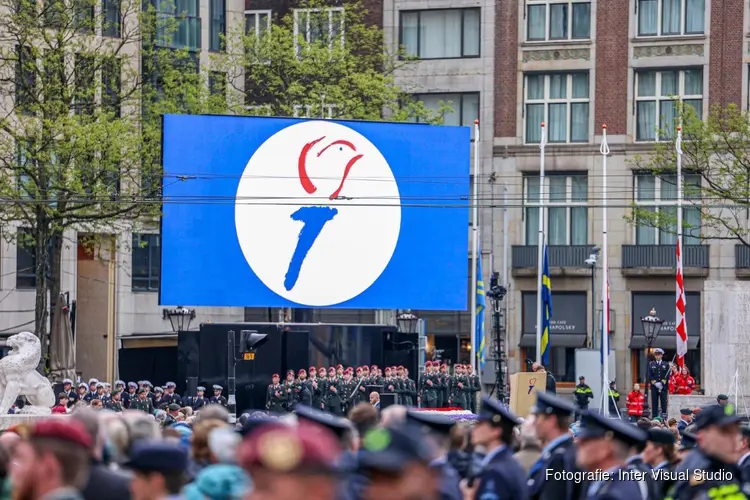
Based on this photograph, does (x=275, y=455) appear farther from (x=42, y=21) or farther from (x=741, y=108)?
(x=741, y=108)

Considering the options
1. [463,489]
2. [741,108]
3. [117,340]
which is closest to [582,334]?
[741,108]

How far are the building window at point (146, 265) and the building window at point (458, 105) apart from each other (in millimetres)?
11922

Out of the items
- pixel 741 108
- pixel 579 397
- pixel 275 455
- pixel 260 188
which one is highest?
pixel 741 108

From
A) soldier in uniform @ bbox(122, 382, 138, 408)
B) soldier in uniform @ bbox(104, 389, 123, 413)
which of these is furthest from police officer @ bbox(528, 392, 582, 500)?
soldier in uniform @ bbox(122, 382, 138, 408)

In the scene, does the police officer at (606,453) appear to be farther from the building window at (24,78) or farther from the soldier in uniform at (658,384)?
the building window at (24,78)

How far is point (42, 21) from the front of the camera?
4281 centimetres

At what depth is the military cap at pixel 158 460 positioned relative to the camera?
7.45 metres

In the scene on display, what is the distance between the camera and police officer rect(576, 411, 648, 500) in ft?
30.6

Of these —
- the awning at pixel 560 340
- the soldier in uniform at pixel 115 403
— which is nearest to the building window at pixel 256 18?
the awning at pixel 560 340

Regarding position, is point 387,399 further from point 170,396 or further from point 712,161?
point 712,161

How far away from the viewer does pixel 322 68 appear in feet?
167

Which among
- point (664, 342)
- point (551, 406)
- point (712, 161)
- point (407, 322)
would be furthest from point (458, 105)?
point (551, 406)

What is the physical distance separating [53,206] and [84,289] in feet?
46.4

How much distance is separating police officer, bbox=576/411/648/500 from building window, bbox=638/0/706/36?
48.0m
